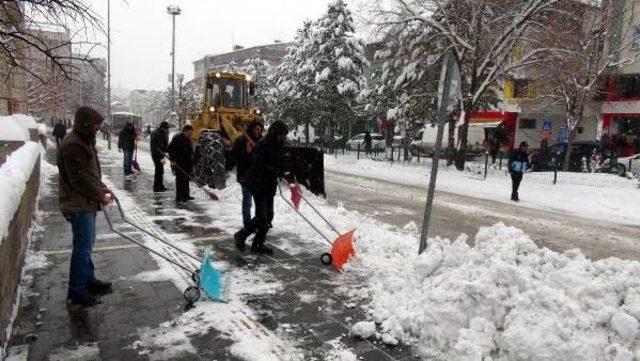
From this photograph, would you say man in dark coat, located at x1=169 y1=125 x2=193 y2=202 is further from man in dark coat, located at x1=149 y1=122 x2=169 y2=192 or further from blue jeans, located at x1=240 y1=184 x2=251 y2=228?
blue jeans, located at x1=240 y1=184 x2=251 y2=228

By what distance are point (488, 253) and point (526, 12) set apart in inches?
636

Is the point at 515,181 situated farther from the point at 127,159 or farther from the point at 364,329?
the point at 127,159

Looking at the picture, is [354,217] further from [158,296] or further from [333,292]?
[158,296]

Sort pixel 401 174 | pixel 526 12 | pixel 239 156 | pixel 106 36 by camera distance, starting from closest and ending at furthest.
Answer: pixel 106 36 < pixel 239 156 < pixel 526 12 < pixel 401 174

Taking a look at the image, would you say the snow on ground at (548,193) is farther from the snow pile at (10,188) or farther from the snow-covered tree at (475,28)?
the snow pile at (10,188)

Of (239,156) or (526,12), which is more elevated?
(526,12)

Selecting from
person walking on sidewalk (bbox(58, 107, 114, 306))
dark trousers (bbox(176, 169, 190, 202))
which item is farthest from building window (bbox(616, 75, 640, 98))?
person walking on sidewalk (bbox(58, 107, 114, 306))

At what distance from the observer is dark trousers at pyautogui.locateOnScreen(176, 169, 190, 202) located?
10.6 m

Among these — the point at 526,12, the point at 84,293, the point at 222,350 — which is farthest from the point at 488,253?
the point at 526,12

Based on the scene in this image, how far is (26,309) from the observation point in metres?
4.61

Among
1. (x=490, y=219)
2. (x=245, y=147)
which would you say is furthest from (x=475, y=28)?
(x=245, y=147)

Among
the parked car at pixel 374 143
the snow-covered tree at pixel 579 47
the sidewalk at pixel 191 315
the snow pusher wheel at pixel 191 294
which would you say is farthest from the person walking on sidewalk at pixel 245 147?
the parked car at pixel 374 143

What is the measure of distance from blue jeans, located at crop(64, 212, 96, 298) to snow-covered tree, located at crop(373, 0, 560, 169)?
651 inches

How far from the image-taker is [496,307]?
155 inches
